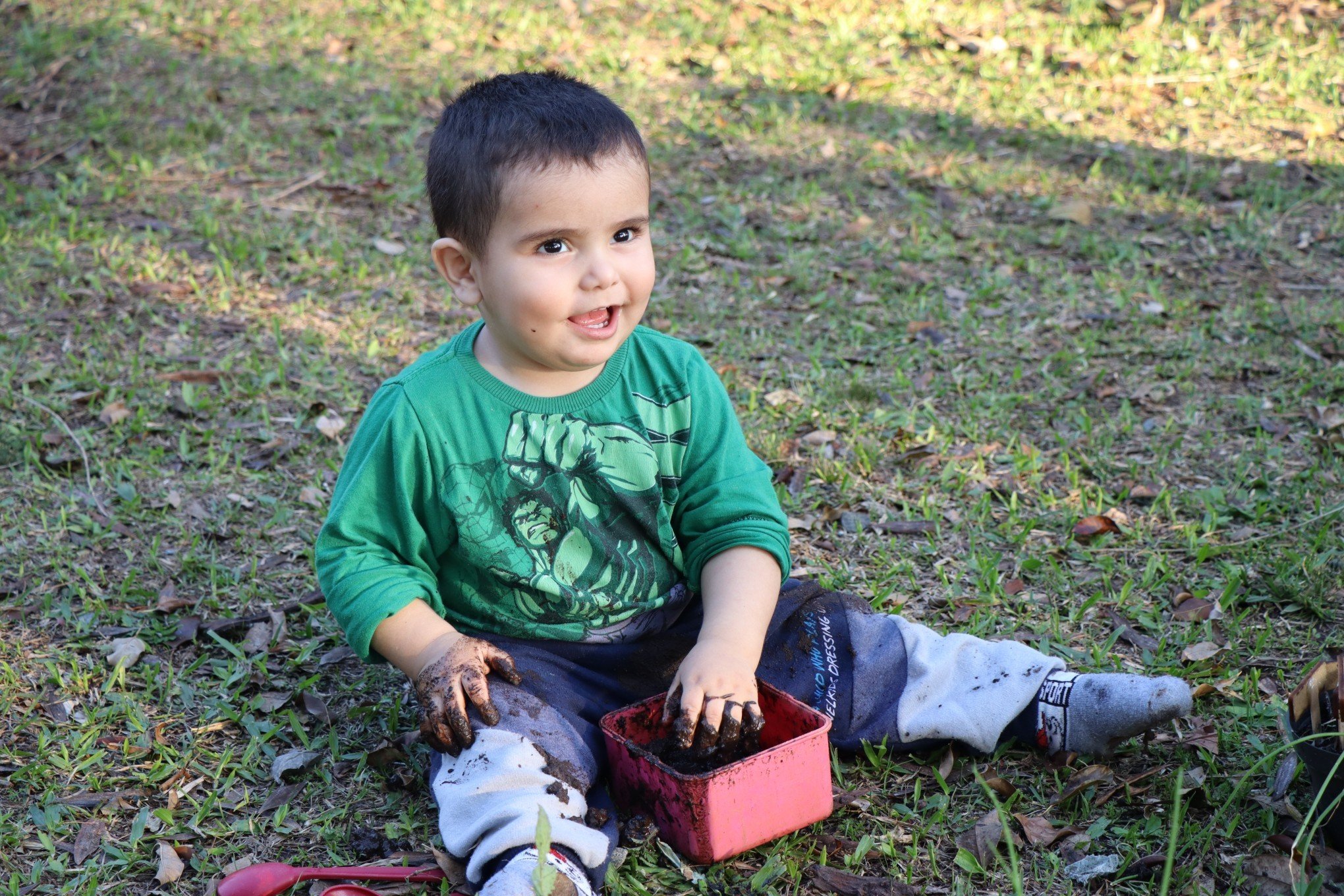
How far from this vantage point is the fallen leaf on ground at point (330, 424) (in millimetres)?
3713

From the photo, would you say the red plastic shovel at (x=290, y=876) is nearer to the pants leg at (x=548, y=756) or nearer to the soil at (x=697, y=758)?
the pants leg at (x=548, y=756)

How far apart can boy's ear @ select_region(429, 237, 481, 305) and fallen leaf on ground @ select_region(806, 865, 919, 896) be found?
4.04ft

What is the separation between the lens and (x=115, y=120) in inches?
224

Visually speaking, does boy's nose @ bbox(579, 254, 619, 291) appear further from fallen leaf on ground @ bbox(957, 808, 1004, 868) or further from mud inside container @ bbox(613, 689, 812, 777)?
fallen leaf on ground @ bbox(957, 808, 1004, 868)

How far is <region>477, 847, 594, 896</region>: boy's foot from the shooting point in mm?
1905

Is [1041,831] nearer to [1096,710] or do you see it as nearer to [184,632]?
[1096,710]

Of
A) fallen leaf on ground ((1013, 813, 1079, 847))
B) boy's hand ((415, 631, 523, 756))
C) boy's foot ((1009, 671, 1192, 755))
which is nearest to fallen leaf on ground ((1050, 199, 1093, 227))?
boy's foot ((1009, 671, 1192, 755))

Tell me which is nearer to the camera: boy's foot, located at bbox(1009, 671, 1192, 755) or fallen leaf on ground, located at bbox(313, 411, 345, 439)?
boy's foot, located at bbox(1009, 671, 1192, 755)

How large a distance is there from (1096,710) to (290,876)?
1510 millimetres

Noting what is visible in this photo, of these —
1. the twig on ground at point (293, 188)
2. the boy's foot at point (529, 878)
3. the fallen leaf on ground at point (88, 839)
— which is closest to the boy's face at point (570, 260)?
the boy's foot at point (529, 878)

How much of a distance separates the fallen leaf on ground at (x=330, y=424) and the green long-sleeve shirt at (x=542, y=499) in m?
1.40

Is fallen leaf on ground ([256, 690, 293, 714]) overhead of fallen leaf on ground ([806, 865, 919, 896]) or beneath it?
beneath

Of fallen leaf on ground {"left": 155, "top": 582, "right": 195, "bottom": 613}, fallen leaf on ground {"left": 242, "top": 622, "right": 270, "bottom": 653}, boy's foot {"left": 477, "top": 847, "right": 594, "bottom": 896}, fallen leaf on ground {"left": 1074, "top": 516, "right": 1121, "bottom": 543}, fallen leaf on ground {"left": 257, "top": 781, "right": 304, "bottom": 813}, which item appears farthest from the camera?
fallen leaf on ground {"left": 1074, "top": 516, "right": 1121, "bottom": 543}

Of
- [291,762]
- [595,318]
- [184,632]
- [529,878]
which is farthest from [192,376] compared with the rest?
[529,878]
